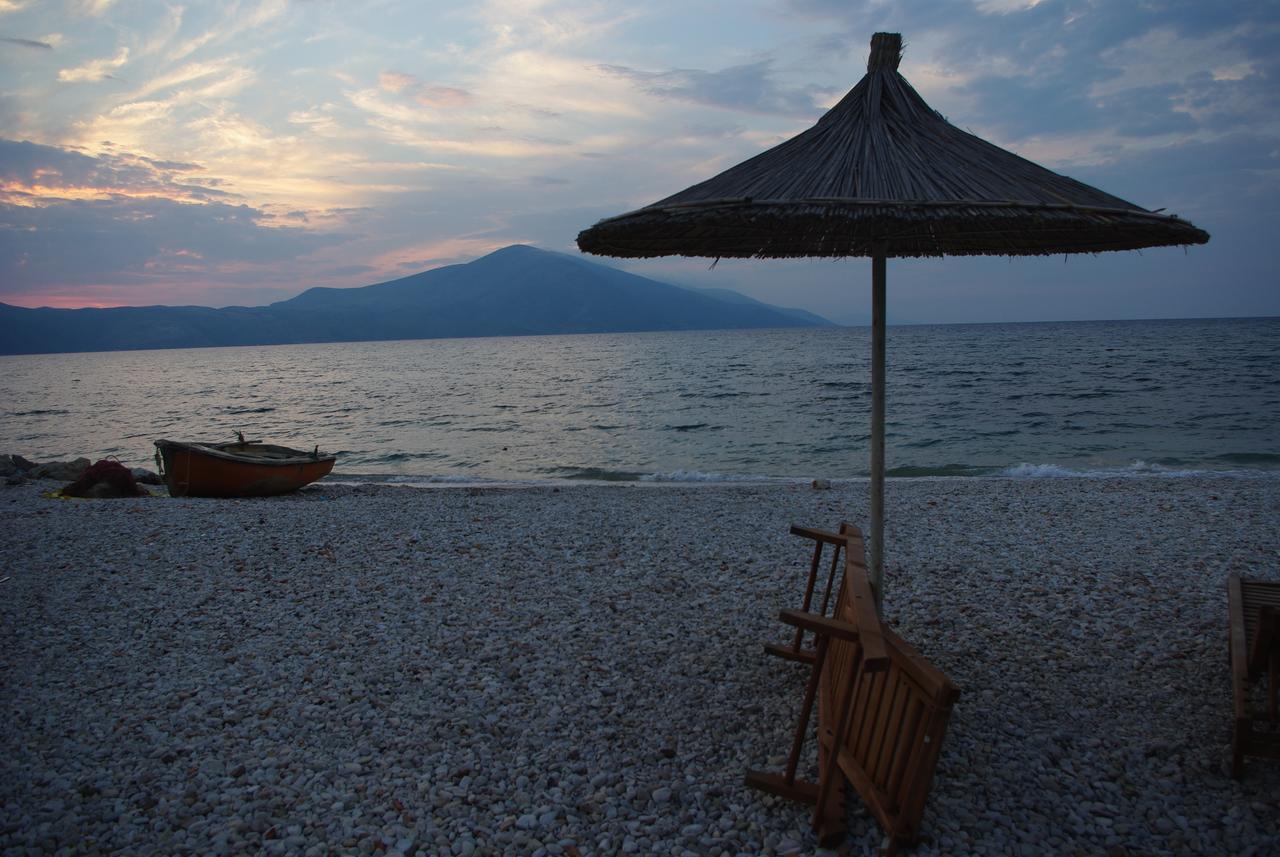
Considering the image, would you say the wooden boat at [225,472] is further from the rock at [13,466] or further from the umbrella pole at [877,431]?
the umbrella pole at [877,431]

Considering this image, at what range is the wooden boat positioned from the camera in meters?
12.3

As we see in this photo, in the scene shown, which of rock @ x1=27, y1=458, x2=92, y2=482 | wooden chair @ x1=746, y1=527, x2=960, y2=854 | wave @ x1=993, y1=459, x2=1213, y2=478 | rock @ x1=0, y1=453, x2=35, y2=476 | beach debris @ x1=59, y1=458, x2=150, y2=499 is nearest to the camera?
wooden chair @ x1=746, y1=527, x2=960, y2=854

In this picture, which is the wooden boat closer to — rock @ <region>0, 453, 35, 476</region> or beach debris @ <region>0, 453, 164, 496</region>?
beach debris @ <region>0, 453, 164, 496</region>

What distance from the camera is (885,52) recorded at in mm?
4188

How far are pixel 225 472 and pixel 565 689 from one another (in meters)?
10.4

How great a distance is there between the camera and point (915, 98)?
4.15 m

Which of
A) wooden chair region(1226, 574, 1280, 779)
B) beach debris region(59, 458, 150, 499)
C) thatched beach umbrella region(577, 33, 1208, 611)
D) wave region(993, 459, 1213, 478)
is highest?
thatched beach umbrella region(577, 33, 1208, 611)

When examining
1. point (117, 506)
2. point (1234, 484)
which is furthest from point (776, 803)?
point (1234, 484)

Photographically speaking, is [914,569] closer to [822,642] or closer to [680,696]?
Answer: [680,696]

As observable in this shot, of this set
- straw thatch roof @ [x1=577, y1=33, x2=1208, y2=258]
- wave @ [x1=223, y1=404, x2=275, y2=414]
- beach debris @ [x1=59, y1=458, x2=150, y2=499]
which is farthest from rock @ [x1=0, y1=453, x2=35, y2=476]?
wave @ [x1=223, y1=404, x2=275, y2=414]

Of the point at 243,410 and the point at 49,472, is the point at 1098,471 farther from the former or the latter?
the point at 243,410

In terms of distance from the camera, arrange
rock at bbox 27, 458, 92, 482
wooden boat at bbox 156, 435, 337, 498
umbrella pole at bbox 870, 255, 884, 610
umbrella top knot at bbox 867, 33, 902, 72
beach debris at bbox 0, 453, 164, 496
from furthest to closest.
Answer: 1. rock at bbox 27, 458, 92, 482
2. beach debris at bbox 0, 453, 164, 496
3. wooden boat at bbox 156, 435, 337, 498
4. umbrella top knot at bbox 867, 33, 902, 72
5. umbrella pole at bbox 870, 255, 884, 610

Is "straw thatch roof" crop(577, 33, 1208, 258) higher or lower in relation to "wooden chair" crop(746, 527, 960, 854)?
higher

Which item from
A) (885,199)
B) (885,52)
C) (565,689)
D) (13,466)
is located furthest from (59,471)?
(885,199)
